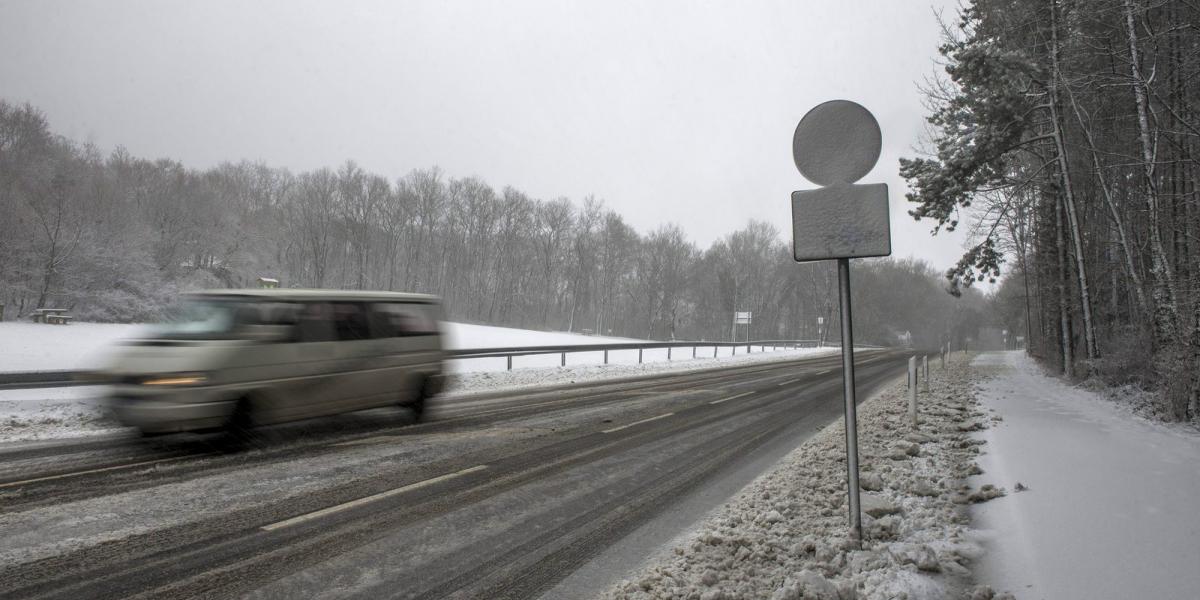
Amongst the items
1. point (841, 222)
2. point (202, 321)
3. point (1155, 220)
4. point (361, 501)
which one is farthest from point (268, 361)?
point (1155, 220)

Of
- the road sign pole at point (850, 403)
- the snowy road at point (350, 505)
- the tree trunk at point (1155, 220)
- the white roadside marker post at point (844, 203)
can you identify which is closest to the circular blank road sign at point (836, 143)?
the white roadside marker post at point (844, 203)

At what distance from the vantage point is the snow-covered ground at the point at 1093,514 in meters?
3.02

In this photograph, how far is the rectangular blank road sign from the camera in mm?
3521

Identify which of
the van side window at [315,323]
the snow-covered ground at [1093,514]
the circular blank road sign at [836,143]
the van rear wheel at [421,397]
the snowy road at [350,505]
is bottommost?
the snowy road at [350,505]

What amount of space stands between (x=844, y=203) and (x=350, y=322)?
21.9ft

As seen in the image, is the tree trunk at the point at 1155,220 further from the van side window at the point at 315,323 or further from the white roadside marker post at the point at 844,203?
the van side window at the point at 315,323

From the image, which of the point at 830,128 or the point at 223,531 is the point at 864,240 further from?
the point at 223,531

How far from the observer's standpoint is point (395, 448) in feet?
22.2

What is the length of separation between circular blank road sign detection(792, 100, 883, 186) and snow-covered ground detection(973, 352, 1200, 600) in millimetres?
2545

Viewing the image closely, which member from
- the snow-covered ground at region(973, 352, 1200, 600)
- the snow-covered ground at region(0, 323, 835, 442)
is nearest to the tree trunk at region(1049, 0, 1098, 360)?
the snow-covered ground at region(973, 352, 1200, 600)

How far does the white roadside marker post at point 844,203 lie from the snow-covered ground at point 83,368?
7.20 metres

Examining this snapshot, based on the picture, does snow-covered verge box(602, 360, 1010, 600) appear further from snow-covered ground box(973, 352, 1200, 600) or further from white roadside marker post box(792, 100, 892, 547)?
white roadside marker post box(792, 100, 892, 547)

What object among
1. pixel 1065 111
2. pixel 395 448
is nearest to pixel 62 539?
pixel 395 448

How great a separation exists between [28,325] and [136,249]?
1051 centimetres
